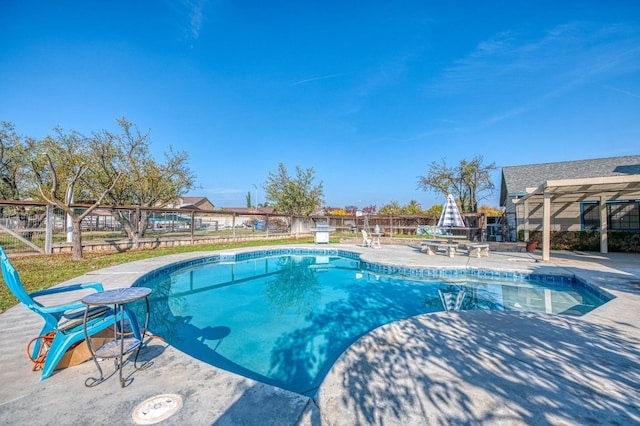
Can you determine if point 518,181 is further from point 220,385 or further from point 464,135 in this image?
point 220,385

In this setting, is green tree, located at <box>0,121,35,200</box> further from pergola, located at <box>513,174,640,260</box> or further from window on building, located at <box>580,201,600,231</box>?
window on building, located at <box>580,201,600,231</box>

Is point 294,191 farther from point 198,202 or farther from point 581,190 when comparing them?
point 198,202

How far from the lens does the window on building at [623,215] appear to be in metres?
10.7

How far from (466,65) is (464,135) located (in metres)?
7.20

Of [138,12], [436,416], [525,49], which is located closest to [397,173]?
[525,49]

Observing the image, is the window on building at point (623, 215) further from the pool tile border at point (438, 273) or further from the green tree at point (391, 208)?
the green tree at point (391, 208)

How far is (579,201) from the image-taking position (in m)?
11.4

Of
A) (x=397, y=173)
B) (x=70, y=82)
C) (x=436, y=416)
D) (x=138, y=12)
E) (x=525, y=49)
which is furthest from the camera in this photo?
(x=397, y=173)

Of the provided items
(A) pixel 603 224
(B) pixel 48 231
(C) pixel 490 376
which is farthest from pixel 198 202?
(C) pixel 490 376

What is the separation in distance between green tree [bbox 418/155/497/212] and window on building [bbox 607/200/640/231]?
10776mm

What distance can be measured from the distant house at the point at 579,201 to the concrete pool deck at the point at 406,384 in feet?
21.9

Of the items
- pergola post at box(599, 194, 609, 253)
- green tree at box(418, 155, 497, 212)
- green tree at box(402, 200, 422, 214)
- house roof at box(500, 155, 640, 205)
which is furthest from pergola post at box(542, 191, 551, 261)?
green tree at box(402, 200, 422, 214)

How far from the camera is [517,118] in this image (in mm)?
16469

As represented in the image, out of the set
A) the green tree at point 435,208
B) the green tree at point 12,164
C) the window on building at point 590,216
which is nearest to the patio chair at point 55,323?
the window on building at point 590,216
